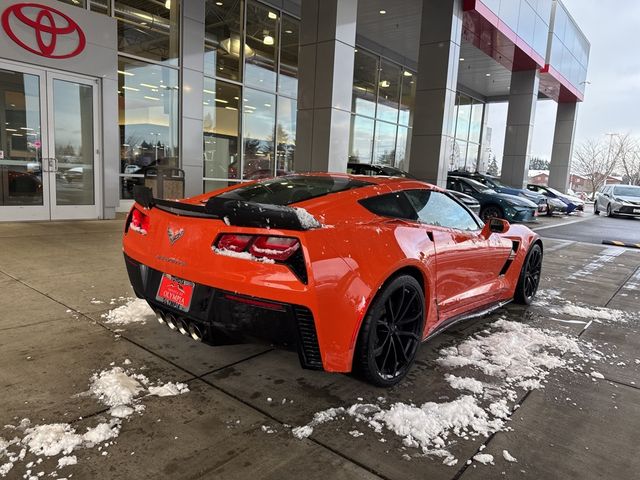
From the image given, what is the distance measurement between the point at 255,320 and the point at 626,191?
23.8m

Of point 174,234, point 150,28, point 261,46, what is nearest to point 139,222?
point 174,234

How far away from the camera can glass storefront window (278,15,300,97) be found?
15188 mm

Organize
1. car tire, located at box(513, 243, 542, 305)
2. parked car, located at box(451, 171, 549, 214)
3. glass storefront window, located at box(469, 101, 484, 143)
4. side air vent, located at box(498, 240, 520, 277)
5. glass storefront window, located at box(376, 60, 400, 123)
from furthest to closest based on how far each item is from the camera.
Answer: glass storefront window, located at box(469, 101, 484, 143) → glass storefront window, located at box(376, 60, 400, 123) → parked car, located at box(451, 171, 549, 214) → car tire, located at box(513, 243, 542, 305) → side air vent, located at box(498, 240, 520, 277)

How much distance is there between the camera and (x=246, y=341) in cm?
265

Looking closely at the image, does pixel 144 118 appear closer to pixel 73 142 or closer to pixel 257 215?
pixel 73 142

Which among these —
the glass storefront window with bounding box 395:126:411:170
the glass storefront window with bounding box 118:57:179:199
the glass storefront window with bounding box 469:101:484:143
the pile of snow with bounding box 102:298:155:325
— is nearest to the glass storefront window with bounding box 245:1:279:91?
the glass storefront window with bounding box 118:57:179:199

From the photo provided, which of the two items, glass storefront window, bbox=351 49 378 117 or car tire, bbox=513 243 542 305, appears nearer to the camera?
car tire, bbox=513 243 542 305

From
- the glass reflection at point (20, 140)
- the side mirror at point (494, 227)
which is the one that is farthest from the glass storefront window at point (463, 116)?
the side mirror at point (494, 227)

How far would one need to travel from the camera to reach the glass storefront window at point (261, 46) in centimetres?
1423

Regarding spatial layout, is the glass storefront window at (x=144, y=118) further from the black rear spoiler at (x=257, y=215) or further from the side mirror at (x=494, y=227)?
the black rear spoiler at (x=257, y=215)

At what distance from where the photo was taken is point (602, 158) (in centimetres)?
5766

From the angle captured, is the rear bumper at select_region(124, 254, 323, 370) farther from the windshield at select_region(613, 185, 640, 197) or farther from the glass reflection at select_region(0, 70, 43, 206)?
the windshield at select_region(613, 185, 640, 197)

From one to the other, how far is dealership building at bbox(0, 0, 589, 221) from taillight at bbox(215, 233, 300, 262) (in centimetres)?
679

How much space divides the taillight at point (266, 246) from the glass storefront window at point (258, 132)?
1237cm
